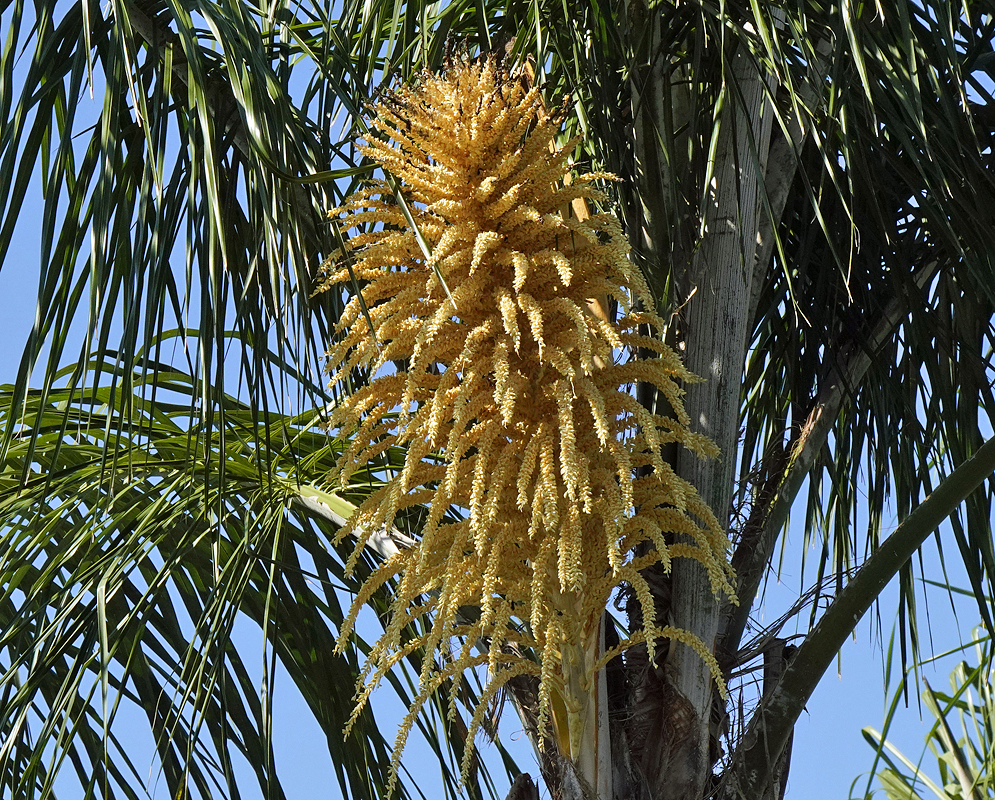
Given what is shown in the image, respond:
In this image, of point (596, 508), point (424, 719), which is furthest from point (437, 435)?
point (424, 719)

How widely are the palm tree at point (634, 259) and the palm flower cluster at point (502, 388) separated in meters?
0.11

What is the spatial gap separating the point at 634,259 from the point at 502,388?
686 millimetres

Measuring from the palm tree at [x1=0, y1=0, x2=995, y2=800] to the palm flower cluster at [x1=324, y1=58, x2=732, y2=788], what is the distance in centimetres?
11

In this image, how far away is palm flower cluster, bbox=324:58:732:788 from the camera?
4.31ft

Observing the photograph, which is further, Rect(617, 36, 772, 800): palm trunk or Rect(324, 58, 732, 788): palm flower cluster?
Rect(617, 36, 772, 800): palm trunk

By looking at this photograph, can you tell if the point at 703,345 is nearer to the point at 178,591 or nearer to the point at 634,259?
the point at 634,259

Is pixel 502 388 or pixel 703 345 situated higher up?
pixel 703 345

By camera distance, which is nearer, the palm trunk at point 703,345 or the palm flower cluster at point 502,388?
the palm flower cluster at point 502,388

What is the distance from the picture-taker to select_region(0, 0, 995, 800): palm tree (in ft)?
4.95

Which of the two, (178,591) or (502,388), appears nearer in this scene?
(502,388)

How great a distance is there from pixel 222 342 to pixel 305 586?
87cm

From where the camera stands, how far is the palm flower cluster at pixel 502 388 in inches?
51.7

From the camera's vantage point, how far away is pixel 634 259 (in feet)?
6.23

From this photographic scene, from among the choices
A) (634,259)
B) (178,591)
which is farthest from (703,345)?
(178,591)
